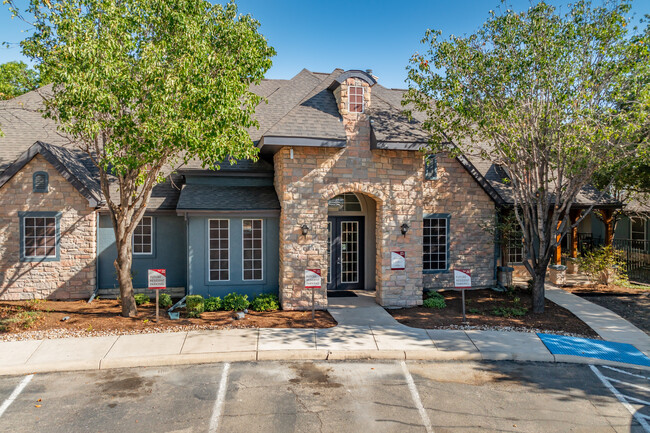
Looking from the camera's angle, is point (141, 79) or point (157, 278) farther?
point (157, 278)

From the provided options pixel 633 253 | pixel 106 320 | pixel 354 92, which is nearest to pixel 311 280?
pixel 106 320

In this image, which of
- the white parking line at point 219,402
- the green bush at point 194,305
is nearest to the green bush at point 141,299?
the green bush at point 194,305

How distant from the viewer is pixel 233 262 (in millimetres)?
12898

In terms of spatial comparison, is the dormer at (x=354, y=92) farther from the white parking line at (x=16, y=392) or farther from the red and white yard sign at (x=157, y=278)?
the white parking line at (x=16, y=392)

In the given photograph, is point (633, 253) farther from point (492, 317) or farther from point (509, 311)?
point (492, 317)

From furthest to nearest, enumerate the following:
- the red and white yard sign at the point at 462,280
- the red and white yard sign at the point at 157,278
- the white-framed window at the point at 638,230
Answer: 1. the white-framed window at the point at 638,230
2. the red and white yard sign at the point at 462,280
3. the red and white yard sign at the point at 157,278

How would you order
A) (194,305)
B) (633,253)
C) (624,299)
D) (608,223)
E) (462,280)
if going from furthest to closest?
1. (633,253)
2. (608,223)
3. (624,299)
4. (194,305)
5. (462,280)

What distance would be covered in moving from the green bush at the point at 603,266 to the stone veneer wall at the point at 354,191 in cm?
716

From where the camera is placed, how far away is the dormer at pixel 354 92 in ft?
40.6

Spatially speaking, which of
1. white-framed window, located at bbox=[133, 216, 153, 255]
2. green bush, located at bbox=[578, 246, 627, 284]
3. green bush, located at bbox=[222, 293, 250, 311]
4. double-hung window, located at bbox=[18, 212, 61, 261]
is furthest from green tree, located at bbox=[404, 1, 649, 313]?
double-hung window, located at bbox=[18, 212, 61, 261]

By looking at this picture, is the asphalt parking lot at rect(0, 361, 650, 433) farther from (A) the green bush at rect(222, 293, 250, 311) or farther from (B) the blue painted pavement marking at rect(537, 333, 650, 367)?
(A) the green bush at rect(222, 293, 250, 311)

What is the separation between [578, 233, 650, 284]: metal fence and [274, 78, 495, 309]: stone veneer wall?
8.96 metres

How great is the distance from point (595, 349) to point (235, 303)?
8710 millimetres

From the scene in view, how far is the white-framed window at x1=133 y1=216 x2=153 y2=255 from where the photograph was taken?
1380 cm
